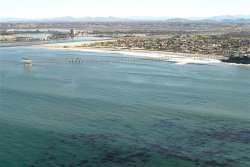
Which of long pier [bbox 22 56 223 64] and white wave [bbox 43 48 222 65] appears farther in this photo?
long pier [bbox 22 56 223 64]

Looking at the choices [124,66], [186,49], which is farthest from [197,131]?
[186,49]

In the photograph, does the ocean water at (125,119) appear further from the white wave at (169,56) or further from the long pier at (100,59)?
the long pier at (100,59)

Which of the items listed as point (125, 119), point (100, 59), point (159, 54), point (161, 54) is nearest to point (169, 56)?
point (161, 54)

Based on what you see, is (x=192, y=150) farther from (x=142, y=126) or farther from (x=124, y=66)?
(x=124, y=66)

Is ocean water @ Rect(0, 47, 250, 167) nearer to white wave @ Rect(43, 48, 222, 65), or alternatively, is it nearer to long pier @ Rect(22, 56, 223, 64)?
white wave @ Rect(43, 48, 222, 65)

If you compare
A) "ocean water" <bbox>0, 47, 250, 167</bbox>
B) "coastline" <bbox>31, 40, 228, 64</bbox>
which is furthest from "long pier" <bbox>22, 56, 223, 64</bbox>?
"ocean water" <bbox>0, 47, 250, 167</bbox>

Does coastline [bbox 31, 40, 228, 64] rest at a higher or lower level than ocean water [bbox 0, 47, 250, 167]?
higher

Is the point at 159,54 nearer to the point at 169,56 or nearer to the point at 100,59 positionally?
the point at 169,56

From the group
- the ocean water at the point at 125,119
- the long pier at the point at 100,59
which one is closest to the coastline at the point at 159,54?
the long pier at the point at 100,59

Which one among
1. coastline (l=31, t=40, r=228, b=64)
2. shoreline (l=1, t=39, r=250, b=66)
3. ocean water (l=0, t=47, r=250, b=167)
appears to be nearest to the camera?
ocean water (l=0, t=47, r=250, b=167)

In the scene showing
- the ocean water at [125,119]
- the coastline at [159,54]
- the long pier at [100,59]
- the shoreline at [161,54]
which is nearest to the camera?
the ocean water at [125,119]
